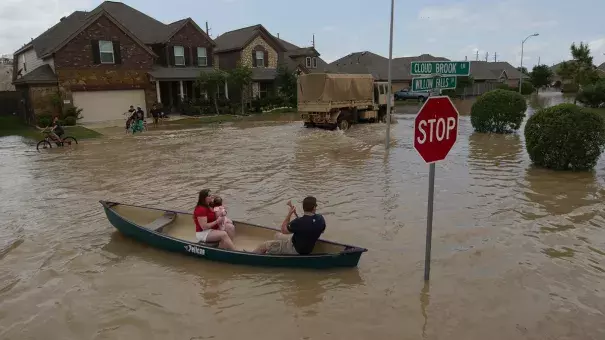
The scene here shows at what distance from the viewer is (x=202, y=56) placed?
38219 mm

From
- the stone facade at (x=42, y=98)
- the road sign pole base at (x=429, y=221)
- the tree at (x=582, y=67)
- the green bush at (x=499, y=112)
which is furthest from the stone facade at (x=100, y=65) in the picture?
the tree at (x=582, y=67)

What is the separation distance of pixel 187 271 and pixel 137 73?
94.8 feet

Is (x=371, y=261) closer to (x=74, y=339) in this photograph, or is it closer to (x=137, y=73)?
(x=74, y=339)

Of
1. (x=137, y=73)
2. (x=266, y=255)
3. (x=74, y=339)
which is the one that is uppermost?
(x=137, y=73)

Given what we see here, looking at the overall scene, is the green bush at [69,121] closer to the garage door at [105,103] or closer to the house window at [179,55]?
the garage door at [105,103]

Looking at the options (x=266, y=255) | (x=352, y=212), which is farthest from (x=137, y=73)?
(x=266, y=255)

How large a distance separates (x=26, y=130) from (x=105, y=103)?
530 centimetres

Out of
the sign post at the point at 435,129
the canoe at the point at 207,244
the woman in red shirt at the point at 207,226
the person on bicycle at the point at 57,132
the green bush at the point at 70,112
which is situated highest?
the sign post at the point at 435,129

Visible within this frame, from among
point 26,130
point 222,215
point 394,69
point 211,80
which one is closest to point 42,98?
point 26,130

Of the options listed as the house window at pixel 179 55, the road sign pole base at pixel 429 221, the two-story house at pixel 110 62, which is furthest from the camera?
the house window at pixel 179 55

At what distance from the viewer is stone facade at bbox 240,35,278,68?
40719 mm

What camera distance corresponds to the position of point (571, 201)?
1110 cm

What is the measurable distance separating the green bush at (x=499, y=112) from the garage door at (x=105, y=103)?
23790 millimetres

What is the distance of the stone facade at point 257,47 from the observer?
40.7 metres
